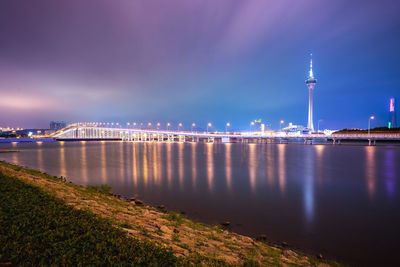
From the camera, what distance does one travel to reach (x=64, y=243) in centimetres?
326

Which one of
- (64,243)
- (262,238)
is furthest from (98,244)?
(262,238)

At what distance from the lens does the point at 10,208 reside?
4445 mm

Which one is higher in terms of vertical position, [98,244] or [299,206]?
[98,244]

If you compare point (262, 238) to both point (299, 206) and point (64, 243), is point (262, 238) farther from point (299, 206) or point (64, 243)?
point (64, 243)

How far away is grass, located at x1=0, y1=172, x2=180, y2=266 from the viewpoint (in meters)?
2.91

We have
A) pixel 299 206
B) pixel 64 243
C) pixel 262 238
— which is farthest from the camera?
pixel 299 206

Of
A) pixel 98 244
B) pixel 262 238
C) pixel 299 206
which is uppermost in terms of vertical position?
pixel 98 244

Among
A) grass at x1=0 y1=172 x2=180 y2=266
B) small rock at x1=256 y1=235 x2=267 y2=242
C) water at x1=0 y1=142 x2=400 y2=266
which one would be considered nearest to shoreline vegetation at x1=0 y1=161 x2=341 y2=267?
grass at x1=0 y1=172 x2=180 y2=266

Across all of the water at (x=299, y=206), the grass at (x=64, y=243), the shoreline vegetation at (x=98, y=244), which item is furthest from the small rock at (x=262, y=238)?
the grass at (x=64, y=243)

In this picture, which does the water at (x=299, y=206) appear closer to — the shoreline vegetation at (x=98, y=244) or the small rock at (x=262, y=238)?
the small rock at (x=262, y=238)

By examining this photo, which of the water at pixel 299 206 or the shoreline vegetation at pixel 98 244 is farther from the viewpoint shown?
the water at pixel 299 206

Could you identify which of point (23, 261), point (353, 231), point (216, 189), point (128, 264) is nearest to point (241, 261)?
point (128, 264)

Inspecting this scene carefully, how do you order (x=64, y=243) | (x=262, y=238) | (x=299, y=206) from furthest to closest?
(x=299, y=206), (x=262, y=238), (x=64, y=243)

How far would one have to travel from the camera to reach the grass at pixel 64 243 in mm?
2910
